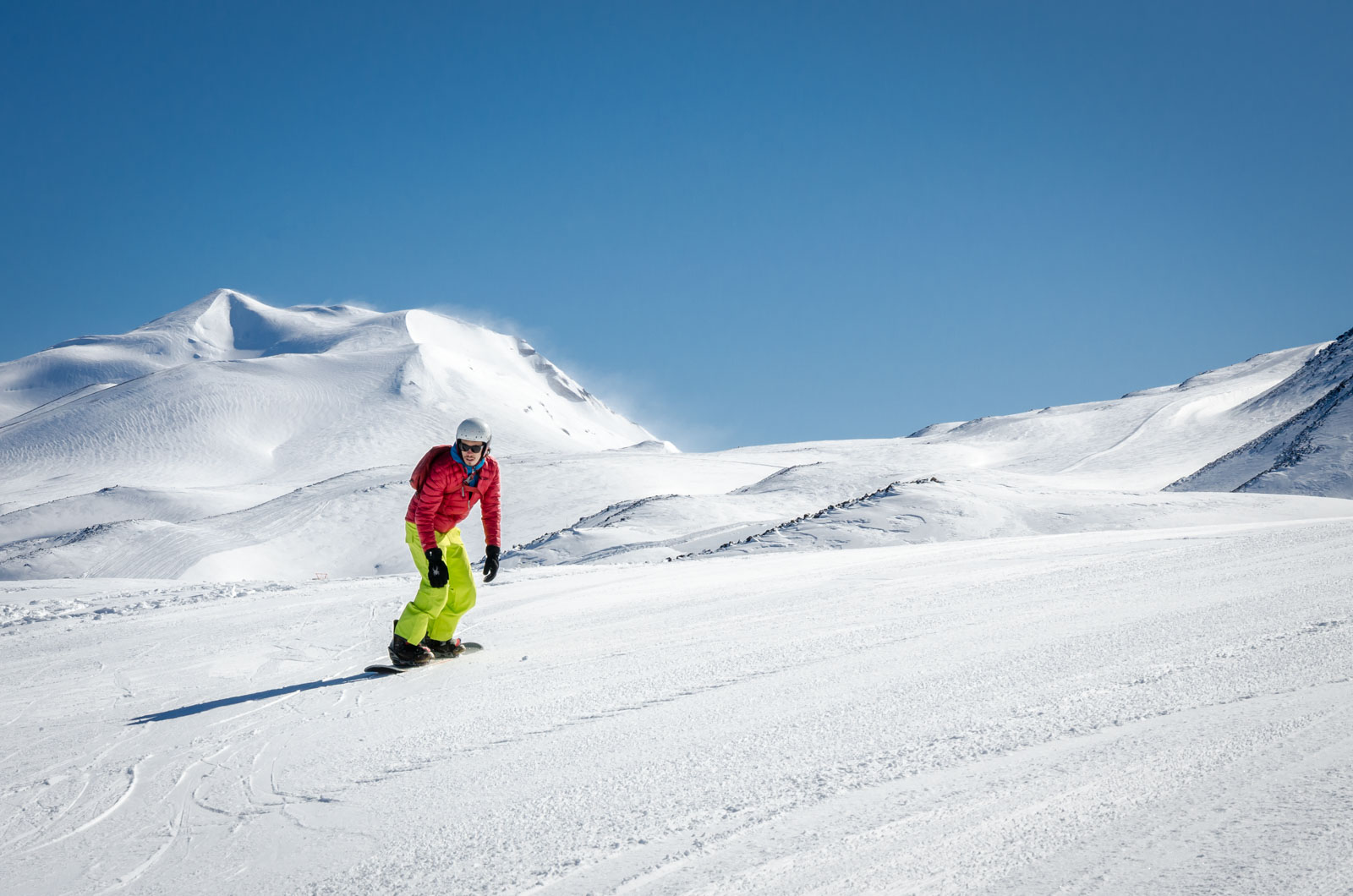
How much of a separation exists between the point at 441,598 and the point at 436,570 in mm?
254

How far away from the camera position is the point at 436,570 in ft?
17.6

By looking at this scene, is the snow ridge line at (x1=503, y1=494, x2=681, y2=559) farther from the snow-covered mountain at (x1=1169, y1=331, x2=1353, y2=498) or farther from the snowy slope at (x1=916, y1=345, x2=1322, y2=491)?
the snowy slope at (x1=916, y1=345, x2=1322, y2=491)

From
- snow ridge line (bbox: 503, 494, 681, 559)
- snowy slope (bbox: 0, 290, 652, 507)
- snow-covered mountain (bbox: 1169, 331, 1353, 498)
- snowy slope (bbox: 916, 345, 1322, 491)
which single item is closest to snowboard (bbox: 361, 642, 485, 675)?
snow ridge line (bbox: 503, 494, 681, 559)

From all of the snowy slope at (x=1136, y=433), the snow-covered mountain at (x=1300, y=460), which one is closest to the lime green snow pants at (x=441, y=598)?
the snow-covered mountain at (x=1300, y=460)

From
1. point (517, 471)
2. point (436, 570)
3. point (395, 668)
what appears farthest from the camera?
point (517, 471)

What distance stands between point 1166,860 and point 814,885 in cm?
82

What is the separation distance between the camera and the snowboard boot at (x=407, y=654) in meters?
5.38

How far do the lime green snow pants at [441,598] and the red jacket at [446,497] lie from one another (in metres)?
0.09

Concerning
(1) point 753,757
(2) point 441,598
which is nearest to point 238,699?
(2) point 441,598

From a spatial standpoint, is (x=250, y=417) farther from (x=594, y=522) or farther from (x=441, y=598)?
(x=441, y=598)

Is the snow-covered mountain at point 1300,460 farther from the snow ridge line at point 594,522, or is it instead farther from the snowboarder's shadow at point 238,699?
the snowboarder's shadow at point 238,699

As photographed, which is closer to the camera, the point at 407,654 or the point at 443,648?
the point at 407,654

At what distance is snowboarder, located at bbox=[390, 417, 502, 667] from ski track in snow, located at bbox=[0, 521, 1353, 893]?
1.33 feet

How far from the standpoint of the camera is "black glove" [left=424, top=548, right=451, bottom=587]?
5.34 meters
